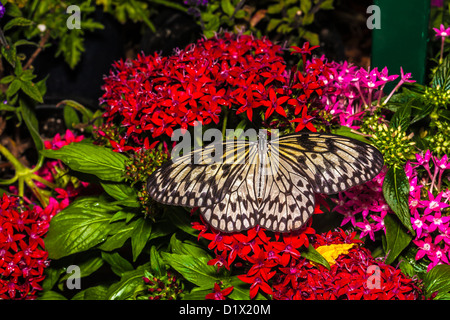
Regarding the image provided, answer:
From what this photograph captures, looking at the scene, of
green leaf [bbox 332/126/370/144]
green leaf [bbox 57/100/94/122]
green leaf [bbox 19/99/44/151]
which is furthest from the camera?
green leaf [bbox 57/100/94/122]

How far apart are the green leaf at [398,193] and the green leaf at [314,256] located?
243mm

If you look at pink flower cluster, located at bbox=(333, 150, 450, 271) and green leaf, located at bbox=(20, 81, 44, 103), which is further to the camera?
green leaf, located at bbox=(20, 81, 44, 103)

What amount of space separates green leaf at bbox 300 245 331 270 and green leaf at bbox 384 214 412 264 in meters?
0.24

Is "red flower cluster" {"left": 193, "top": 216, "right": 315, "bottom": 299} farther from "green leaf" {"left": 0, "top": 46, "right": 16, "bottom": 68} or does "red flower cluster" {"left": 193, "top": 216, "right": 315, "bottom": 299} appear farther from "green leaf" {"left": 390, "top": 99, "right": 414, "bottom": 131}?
"green leaf" {"left": 0, "top": 46, "right": 16, "bottom": 68}

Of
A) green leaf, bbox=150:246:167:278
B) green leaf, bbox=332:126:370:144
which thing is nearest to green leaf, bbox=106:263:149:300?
green leaf, bbox=150:246:167:278

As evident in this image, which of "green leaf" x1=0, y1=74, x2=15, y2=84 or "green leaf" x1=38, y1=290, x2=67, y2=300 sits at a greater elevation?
"green leaf" x1=0, y1=74, x2=15, y2=84

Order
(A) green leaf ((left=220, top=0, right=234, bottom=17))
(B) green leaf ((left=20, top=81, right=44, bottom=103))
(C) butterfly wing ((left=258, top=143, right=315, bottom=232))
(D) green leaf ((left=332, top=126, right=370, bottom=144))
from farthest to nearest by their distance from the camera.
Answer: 1. (A) green leaf ((left=220, top=0, right=234, bottom=17))
2. (B) green leaf ((left=20, top=81, right=44, bottom=103))
3. (D) green leaf ((left=332, top=126, right=370, bottom=144))
4. (C) butterfly wing ((left=258, top=143, right=315, bottom=232))

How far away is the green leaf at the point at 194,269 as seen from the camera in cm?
143

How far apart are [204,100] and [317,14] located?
146 centimetres

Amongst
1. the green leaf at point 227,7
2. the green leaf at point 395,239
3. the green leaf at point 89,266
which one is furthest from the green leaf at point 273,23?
the green leaf at point 89,266

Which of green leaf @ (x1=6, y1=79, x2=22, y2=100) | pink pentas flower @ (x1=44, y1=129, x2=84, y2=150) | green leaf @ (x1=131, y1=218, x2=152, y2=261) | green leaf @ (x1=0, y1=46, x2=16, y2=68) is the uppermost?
green leaf @ (x1=0, y1=46, x2=16, y2=68)

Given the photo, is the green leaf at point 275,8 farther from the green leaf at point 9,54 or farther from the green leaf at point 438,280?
the green leaf at point 438,280

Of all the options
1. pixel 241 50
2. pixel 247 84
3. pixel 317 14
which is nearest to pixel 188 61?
pixel 241 50

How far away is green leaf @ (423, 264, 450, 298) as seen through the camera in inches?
55.5
